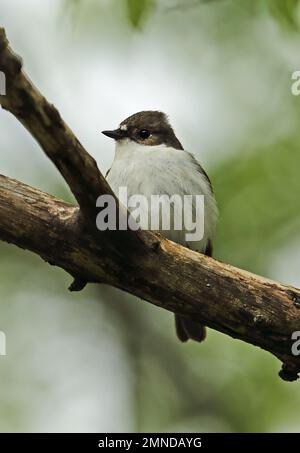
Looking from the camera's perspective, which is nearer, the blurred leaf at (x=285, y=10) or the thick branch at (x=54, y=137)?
the thick branch at (x=54, y=137)

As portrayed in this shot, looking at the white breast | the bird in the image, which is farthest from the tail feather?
the white breast

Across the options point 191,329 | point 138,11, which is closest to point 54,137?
point 138,11

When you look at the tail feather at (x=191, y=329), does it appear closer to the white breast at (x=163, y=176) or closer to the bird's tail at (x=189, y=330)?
the bird's tail at (x=189, y=330)

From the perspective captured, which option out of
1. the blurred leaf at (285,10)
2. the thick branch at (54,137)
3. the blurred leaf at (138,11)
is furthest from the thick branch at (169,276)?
the blurred leaf at (285,10)

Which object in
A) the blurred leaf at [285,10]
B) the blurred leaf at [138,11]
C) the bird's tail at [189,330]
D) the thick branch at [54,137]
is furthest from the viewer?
the bird's tail at [189,330]

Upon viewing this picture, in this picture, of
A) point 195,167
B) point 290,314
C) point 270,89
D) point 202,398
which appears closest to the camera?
point 290,314

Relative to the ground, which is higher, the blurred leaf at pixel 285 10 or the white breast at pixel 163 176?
the white breast at pixel 163 176
